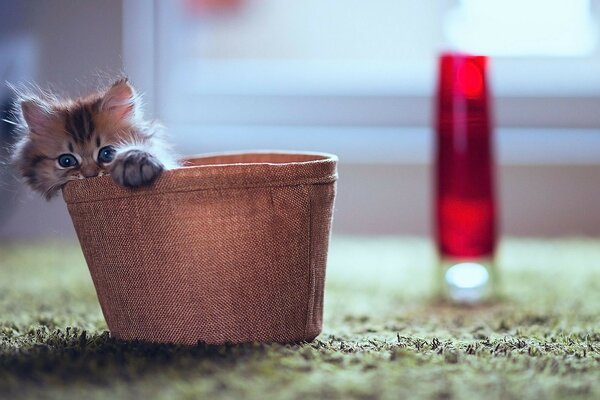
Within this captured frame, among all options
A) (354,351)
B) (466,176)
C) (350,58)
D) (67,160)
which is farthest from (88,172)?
(350,58)

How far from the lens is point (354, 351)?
125 centimetres

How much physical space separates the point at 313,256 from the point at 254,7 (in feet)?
7.20

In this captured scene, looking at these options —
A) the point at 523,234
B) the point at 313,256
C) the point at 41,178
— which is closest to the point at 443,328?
the point at 313,256

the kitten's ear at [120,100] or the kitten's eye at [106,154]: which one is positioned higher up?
the kitten's ear at [120,100]

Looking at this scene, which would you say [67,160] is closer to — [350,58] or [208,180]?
[208,180]

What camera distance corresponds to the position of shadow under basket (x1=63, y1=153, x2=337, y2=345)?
1198mm

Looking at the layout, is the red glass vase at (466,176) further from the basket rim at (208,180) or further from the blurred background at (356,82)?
the blurred background at (356,82)

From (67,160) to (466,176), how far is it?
0.90 m

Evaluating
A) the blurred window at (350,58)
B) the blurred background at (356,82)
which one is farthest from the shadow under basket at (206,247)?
the blurred window at (350,58)

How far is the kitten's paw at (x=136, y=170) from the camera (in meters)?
1.17

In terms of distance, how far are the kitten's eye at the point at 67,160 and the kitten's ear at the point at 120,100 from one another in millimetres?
90

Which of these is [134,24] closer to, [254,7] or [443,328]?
[254,7]

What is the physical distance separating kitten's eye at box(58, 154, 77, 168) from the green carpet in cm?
26

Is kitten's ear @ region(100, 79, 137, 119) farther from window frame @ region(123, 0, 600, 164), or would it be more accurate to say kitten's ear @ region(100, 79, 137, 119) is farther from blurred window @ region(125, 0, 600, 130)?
blurred window @ region(125, 0, 600, 130)
